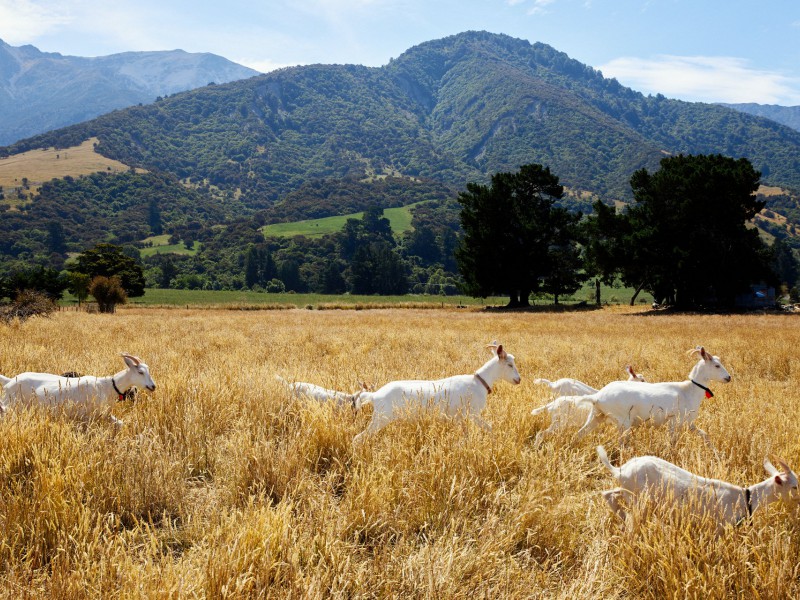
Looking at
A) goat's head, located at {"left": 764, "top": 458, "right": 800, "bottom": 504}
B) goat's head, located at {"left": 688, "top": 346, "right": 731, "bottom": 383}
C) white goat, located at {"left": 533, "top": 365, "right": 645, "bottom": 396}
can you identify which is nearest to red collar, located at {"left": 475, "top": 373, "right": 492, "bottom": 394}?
white goat, located at {"left": 533, "top": 365, "right": 645, "bottom": 396}

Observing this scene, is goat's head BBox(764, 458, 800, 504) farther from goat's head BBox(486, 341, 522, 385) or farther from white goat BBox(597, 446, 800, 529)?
goat's head BBox(486, 341, 522, 385)

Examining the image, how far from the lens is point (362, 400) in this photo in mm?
5371

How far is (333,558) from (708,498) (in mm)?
2308

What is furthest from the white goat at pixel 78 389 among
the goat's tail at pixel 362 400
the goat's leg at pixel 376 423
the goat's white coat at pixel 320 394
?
the goat's leg at pixel 376 423

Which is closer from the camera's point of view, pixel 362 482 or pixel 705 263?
pixel 362 482

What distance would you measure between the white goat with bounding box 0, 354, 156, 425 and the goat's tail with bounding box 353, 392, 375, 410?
242cm

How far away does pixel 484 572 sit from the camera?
2.50 metres

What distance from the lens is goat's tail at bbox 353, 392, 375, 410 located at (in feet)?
17.1

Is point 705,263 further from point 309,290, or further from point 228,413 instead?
point 309,290

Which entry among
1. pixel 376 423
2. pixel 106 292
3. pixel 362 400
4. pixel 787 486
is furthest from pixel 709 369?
pixel 106 292

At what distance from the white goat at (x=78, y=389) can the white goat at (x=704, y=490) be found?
474cm

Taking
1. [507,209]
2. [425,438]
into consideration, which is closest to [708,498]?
[425,438]

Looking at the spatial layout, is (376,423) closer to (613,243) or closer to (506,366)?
(506,366)

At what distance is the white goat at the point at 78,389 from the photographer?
16.7 ft
